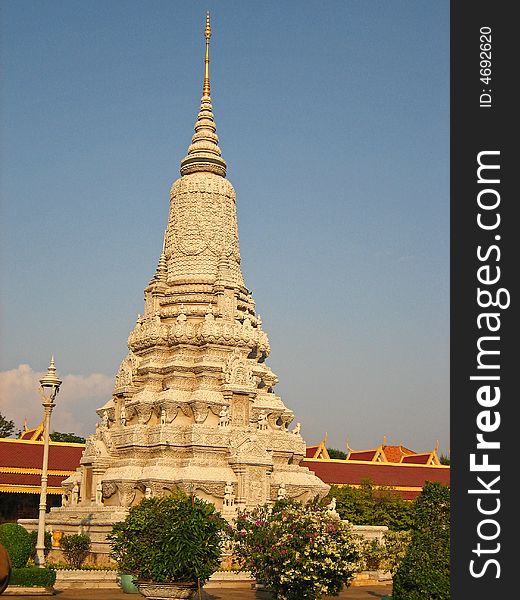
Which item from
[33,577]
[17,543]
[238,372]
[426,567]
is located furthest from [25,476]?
[426,567]

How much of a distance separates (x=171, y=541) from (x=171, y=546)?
12 cm

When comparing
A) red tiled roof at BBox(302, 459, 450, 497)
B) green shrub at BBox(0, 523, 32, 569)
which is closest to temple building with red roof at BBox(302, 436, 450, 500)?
red tiled roof at BBox(302, 459, 450, 497)

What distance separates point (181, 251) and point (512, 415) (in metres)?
36.5

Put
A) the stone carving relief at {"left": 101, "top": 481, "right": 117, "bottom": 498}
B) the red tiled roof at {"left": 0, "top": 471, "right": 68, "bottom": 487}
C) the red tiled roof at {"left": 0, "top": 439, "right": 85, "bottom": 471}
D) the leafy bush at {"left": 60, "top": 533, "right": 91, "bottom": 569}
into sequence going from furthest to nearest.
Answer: the red tiled roof at {"left": 0, "top": 439, "right": 85, "bottom": 471} → the red tiled roof at {"left": 0, "top": 471, "right": 68, "bottom": 487} → the stone carving relief at {"left": 101, "top": 481, "right": 117, "bottom": 498} → the leafy bush at {"left": 60, "top": 533, "right": 91, "bottom": 569}

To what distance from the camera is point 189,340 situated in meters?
44.9

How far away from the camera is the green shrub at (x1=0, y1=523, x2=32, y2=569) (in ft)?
98.4

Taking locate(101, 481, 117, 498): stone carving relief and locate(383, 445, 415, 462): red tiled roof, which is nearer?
locate(101, 481, 117, 498): stone carving relief

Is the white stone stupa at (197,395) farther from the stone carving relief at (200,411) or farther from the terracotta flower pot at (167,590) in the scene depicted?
the terracotta flower pot at (167,590)

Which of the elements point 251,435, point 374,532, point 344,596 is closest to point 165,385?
point 251,435

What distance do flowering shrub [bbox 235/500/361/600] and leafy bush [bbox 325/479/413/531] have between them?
24.3 m

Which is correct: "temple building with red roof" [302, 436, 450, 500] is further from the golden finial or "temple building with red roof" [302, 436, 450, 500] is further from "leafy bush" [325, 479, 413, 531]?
the golden finial

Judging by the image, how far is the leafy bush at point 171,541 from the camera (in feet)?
70.9

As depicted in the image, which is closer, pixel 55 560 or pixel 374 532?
pixel 55 560

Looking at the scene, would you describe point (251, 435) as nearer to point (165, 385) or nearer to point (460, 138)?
point (165, 385)
